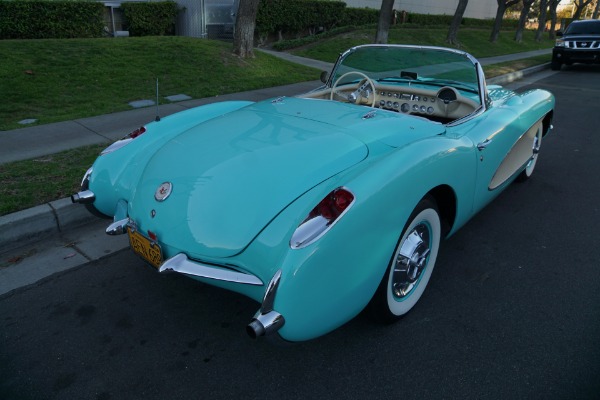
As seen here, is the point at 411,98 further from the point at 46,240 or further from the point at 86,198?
the point at 46,240

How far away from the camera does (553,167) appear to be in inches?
198

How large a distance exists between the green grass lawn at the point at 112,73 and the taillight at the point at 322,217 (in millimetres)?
5260

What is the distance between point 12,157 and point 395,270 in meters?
4.19

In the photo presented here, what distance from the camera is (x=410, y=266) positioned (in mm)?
2361

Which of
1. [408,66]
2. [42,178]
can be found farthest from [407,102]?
[42,178]

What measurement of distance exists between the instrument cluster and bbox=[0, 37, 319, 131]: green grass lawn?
4353 millimetres

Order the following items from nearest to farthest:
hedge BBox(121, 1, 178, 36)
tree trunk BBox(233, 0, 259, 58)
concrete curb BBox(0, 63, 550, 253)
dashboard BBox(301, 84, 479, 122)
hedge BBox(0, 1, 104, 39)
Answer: concrete curb BBox(0, 63, 550, 253), dashboard BBox(301, 84, 479, 122), tree trunk BBox(233, 0, 259, 58), hedge BBox(0, 1, 104, 39), hedge BBox(121, 1, 178, 36)

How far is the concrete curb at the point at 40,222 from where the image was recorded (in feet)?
10.4

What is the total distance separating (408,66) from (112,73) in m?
6.19

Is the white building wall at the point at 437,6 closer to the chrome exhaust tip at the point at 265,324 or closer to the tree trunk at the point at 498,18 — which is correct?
the tree trunk at the point at 498,18

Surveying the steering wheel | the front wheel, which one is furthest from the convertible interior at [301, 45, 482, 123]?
the front wheel

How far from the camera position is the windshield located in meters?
3.54

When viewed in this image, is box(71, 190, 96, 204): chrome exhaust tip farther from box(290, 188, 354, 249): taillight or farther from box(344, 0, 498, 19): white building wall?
box(344, 0, 498, 19): white building wall

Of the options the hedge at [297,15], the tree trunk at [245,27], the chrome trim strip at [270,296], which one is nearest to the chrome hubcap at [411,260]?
the chrome trim strip at [270,296]
